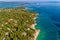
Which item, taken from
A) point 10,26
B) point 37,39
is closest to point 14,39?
point 37,39

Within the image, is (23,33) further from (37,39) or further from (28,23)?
(28,23)

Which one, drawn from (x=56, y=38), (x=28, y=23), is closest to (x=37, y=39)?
(x=56, y=38)

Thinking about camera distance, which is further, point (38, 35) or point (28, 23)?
point (28, 23)

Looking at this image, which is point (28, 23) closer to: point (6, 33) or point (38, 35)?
point (38, 35)

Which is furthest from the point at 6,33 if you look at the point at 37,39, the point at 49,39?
the point at 49,39

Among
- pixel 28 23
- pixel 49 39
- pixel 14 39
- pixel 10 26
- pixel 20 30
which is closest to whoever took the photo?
pixel 14 39

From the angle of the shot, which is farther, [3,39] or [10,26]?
[10,26]

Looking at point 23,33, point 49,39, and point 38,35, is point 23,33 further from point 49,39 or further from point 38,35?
point 49,39

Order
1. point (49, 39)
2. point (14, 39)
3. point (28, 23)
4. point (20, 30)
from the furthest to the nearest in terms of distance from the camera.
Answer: point (28, 23)
point (20, 30)
point (49, 39)
point (14, 39)
